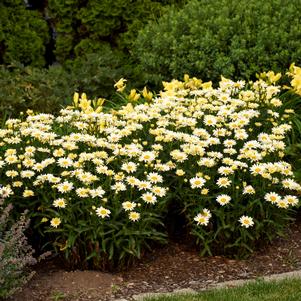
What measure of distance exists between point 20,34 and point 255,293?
5.25m

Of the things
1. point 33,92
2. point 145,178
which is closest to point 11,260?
point 145,178

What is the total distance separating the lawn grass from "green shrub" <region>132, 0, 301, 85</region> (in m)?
2.65

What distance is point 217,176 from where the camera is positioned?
5172 mm

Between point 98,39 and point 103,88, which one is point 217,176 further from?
point 98,39

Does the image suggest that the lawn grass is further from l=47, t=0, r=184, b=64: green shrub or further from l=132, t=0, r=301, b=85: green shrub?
l=47, t=0, r=184, b=64: green shrub

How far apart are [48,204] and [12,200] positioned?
12.4 inches

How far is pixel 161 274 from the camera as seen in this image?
5.05m

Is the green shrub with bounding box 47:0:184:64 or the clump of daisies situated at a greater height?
the green shrub with bounding box 47:0:184:64

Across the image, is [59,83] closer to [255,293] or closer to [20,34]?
[20,34]

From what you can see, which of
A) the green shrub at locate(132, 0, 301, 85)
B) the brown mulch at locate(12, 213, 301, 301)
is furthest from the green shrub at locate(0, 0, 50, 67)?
the brown mulch at locate(12, 213, 301, 301)

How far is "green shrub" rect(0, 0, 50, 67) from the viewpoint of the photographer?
887 cm

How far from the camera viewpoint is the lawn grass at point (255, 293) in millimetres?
4598

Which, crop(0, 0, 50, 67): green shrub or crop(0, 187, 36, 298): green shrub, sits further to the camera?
crop(0, 0, 50, 67): green shrub

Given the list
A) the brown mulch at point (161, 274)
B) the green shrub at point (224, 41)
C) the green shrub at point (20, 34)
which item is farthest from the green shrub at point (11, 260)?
the green shrub at point (20, 34)
